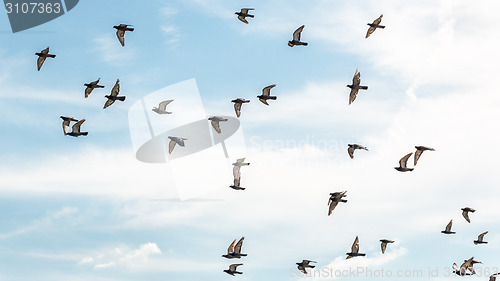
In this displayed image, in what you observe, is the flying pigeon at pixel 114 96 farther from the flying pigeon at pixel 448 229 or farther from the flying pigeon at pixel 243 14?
the flying pigeon at pixel 448 229

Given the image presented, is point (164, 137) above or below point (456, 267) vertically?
above

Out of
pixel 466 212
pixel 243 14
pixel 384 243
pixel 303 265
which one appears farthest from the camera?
pixel 384 243

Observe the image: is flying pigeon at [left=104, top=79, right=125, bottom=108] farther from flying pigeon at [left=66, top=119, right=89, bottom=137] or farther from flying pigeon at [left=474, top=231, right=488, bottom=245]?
flying pigeon at [left=474, top=231, right=488, bottom=245]

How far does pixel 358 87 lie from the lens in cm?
7931

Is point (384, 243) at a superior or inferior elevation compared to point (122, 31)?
inferior

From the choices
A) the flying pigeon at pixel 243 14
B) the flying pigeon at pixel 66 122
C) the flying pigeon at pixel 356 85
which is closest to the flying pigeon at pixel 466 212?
the flying pigeon at pixel 356 85

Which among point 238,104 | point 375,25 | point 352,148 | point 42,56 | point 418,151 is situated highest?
point 375,25

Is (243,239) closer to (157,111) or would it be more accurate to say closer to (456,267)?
(157,111)

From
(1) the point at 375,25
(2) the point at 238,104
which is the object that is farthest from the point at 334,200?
(1) the point at 375,25

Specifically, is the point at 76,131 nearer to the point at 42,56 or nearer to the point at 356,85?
the point at 42,56

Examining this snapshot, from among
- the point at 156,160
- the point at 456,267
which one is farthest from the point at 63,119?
the point at 456,267

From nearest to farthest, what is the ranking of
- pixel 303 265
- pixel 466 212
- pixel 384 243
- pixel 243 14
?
pixel 243 14, pixel 303 265, pixel 466 212, pixel 384 243

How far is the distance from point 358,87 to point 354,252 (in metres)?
21.5

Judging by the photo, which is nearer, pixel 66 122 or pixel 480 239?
pixel 66 122
